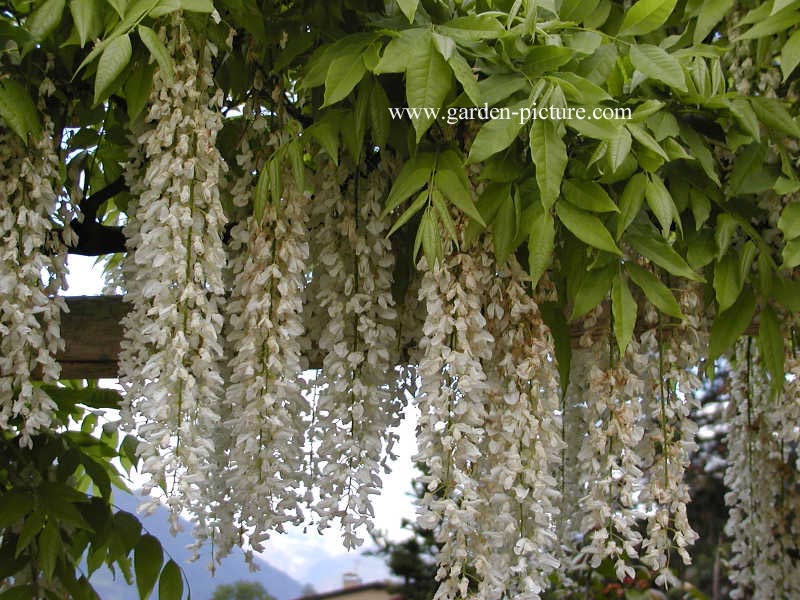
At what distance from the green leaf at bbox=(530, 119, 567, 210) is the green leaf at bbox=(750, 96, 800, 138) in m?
0.46

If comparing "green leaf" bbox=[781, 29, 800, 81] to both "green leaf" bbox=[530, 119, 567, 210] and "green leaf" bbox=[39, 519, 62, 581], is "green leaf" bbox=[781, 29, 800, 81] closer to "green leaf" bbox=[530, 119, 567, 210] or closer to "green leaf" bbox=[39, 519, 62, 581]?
"green leaf" bbox=[530, 119, 567, 210]

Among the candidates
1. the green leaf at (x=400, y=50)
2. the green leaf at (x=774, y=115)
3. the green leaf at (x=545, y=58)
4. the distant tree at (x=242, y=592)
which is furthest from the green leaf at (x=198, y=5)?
the distant tree at (x=242, y=592)

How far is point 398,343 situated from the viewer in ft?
5.46

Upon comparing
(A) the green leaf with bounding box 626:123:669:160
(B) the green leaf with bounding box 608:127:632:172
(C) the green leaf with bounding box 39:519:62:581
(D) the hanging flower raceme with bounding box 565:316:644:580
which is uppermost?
(A) the green leaf with bounding box 626:123:669:160

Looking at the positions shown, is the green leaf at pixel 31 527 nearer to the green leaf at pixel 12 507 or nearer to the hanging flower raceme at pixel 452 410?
the green leaf at pixel 12 507

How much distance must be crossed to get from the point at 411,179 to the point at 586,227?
0.26 m

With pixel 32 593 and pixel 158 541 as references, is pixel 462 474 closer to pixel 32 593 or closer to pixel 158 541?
pixel 158 541

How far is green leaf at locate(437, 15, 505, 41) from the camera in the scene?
1.30 metres

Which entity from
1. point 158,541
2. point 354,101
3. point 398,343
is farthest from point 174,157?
point 158,541

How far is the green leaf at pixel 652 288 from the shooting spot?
1.42m

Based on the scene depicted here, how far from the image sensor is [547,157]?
48.5 inches

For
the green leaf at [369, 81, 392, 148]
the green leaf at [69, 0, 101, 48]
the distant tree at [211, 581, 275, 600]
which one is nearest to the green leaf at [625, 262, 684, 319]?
the green leaf at [369, 81, 392, 148]

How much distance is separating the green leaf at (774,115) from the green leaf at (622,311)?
14.6 inches

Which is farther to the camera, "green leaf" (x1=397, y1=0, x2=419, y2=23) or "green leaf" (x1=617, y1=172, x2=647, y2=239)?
"green leaf" (x1=617, y1=172, x2=647, y2=239)
